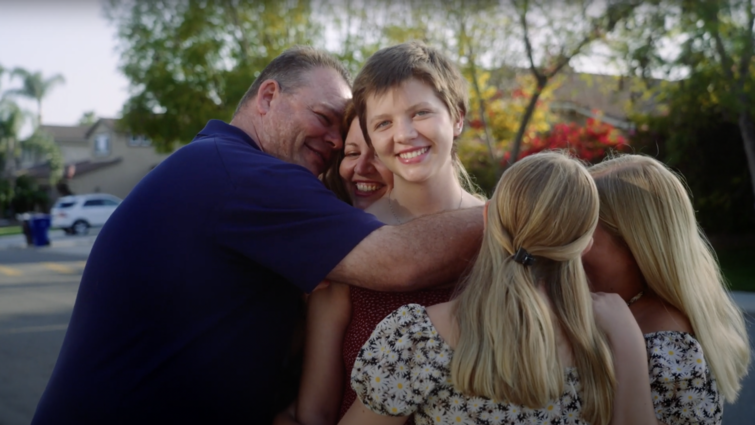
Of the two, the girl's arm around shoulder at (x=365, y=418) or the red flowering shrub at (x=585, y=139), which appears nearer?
the girl's arm around shoulder at (x=365, y=418)

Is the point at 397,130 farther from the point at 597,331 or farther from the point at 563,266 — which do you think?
the point at 597,331

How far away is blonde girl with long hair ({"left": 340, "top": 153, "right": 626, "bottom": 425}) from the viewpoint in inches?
72.2

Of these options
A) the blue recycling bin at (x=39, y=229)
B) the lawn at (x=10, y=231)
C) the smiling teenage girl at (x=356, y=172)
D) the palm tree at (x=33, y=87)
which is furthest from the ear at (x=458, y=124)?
the palm tree at (x=33, y=87)

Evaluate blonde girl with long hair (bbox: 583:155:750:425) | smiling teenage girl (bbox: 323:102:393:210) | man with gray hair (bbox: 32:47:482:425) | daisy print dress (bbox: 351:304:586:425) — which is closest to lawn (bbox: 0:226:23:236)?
smiling teenage girl (bbox: 323:102:393:210)

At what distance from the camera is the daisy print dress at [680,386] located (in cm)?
203

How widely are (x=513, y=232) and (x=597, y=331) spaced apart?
1.16 ft

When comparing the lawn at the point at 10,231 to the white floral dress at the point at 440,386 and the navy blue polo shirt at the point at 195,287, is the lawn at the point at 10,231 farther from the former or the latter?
the white floral dress at the point at 440,386

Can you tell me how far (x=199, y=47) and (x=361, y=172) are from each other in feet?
49.6

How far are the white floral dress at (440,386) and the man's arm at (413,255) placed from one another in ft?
0.53

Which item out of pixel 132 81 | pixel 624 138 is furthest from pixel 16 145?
pixel 624 138

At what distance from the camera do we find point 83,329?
2229mm

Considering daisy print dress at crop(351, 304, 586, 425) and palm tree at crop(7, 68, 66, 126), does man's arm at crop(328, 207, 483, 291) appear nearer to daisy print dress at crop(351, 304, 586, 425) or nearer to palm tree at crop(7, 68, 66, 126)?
daisy print dress at crop(351, 304, 586, 425)

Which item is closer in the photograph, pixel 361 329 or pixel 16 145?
pixel 361 329

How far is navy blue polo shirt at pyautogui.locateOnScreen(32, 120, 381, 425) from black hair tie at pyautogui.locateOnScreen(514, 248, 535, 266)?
1.50 feet
